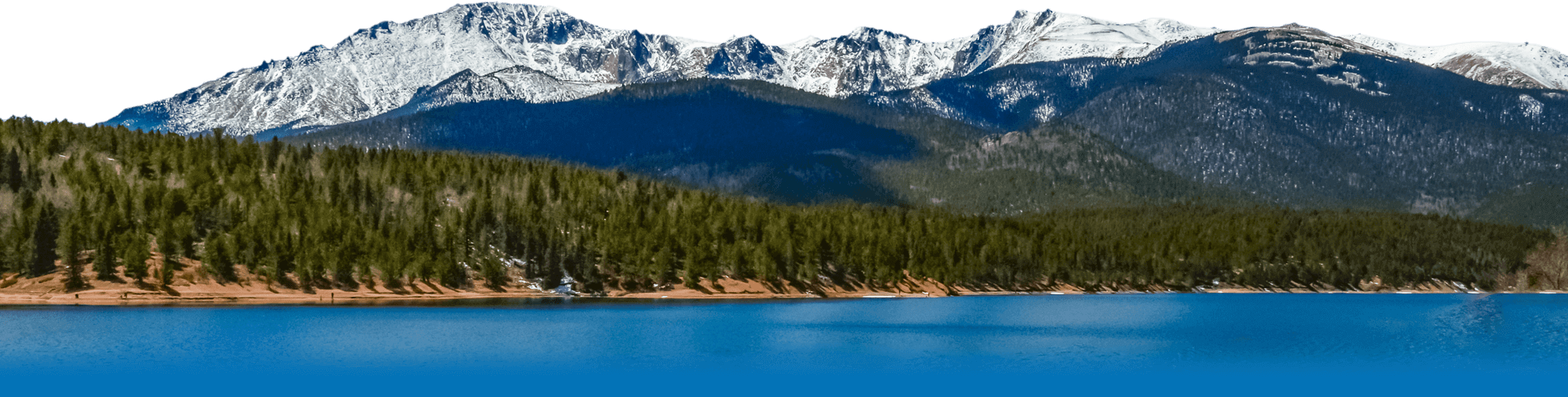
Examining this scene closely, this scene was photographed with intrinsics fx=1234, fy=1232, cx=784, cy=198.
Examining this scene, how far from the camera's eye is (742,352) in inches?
3187

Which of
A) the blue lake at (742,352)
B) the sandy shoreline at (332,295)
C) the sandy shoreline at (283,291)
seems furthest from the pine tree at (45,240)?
the blue lake at (742,352)

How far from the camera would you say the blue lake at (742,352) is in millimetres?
65812

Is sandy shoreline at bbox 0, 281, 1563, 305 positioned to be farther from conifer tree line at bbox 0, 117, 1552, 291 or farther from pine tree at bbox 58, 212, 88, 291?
conifer tree line at bbox 0, 117, 1552, 291

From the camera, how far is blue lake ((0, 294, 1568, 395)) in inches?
2591

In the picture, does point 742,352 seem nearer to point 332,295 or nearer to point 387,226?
point 332,295

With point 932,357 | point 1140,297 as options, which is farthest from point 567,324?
point 1140,297

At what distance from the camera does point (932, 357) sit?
7862cm

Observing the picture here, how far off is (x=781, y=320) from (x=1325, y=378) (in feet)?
171

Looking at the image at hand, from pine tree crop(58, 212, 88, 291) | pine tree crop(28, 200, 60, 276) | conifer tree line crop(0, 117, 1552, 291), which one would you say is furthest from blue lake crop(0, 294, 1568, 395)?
conifer tree line crop(0, 117, 1552, 291)

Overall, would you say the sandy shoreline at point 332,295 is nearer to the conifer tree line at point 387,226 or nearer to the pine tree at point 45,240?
the conifer tree line at point 387,226

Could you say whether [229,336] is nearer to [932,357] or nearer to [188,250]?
[932,357]

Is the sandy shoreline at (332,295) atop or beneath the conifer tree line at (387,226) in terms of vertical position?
beneath

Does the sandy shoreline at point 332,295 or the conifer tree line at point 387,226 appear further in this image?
the conifer tree line at point 387,226

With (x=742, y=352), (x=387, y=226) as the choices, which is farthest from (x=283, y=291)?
(x=742, y=352)
